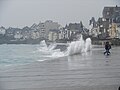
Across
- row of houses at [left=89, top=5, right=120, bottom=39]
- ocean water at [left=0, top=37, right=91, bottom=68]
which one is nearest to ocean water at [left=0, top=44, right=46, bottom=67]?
ocean water at [left=0, top=37, right=91, bottom=68]

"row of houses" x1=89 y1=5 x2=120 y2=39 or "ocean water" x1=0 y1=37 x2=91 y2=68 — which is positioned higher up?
"row of houses" x1=89 y1=5 x2=120 y2=39

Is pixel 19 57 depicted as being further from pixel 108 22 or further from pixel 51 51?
pixel 108 22

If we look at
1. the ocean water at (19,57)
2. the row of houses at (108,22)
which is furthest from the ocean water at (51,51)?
the row of houses at (108,22)

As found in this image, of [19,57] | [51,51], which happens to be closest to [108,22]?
[51,51]

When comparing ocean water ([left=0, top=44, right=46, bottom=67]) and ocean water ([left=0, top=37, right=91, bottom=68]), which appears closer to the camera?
ocean water ([left=0, top=37, right=91, bottom=68])

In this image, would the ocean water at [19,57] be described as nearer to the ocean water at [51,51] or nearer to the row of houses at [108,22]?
the ocean water at [51,51]

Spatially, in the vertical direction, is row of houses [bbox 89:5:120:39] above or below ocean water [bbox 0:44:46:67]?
above

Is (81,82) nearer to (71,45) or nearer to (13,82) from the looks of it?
(13,82)

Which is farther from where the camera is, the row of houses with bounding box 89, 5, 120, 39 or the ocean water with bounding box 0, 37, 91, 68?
the ocean water with bounding box 0, 37, 91, 68

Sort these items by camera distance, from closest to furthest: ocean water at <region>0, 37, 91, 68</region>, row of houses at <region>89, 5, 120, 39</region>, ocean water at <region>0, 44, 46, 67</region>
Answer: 1. row of houses at <region>89, 5, 120, 39</region>
2. ocean water at <region>0, 37, 91, 68</region>
3. ocean water at <region>0, 44, 46, 67</region>

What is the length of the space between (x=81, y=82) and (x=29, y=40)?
3509 millimetres

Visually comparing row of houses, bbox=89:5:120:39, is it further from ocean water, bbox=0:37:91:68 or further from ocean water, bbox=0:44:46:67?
ocean water, bbox=0:44:46:67

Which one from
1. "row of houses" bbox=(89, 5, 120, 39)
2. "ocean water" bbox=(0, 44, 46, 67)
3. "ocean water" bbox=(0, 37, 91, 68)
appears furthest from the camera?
"ocean water" bbox=(0, 44, 46, 67)

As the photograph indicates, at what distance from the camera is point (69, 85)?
3572 millimetres
